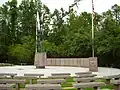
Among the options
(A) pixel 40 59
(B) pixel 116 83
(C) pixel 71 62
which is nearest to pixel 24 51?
(C) pixel 71 62

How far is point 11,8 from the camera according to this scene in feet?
239

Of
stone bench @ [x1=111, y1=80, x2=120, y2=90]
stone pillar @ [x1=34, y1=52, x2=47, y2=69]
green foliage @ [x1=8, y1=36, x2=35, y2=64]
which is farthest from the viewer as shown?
green foliage @ [x1=8, y1=36, x2=35, y2=64]

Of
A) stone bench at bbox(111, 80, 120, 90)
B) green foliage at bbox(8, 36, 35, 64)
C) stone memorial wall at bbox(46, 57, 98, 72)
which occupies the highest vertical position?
Result: green foliage at bbox(8, 36, 35, 64)

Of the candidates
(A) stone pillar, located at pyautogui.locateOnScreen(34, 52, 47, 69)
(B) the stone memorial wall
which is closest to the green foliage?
(B) the stone memorial wall

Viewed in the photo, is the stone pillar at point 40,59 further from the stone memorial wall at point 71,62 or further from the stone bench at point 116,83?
the stone bench at point 116,83

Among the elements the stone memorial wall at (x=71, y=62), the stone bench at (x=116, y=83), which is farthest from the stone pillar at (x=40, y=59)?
the stone bench at (x=116, y=83)

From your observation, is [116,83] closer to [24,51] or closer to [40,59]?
[40,59]

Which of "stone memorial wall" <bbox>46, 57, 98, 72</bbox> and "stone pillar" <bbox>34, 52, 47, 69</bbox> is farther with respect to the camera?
"stone memorial wall" <bbox>46, 57, 98, 72</bbox>

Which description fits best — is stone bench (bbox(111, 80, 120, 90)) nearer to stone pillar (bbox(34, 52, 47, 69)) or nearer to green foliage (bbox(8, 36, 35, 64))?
stone pillar (bbox(34, 52, 47, 69))

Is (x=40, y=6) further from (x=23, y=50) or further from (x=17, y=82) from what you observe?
(x=17, y=82)

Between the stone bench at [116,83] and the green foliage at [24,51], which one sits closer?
the stone bench at [116,83]

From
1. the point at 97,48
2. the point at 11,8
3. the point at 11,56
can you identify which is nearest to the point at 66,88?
the point at 97,48

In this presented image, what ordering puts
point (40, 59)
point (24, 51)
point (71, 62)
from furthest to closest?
point (24, 51), point (71, 62), point (40, 59)


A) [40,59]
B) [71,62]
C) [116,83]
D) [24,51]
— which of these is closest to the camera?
[116,83]
